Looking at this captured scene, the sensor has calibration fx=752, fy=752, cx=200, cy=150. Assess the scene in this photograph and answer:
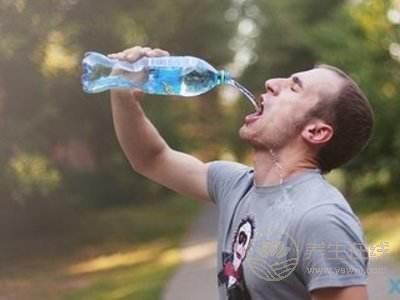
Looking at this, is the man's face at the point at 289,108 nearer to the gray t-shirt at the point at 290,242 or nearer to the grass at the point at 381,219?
the gray t-shirt at the point at 290,242

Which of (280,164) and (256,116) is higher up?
(256,116)

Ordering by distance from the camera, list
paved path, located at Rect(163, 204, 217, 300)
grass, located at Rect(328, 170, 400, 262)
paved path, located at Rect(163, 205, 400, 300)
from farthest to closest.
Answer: grass, located at Rect(328, 170, 400, 262) < paved path, located at Rect(163, 204, 217, 300) < paved path, located at Rect(163, 205, 400, 300)

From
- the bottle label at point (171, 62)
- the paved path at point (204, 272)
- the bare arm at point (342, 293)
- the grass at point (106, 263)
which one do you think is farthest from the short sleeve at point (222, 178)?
the grass at point (106, 263)

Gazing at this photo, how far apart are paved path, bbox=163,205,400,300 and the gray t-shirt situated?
1267 millimetres

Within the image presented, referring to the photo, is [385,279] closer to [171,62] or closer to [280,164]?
[171,62]

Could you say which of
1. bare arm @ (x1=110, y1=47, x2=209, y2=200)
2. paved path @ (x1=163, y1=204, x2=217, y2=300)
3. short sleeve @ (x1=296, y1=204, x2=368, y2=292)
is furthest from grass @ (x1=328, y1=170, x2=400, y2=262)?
short sleeve @ (x1=296, y1=204, x2=368, y2=292)

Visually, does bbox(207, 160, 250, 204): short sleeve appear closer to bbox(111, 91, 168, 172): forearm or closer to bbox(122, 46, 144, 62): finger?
bbox(111, 91, 168, 172): forearm

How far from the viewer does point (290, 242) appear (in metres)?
1.22

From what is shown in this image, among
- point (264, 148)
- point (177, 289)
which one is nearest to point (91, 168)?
point (177, 289)

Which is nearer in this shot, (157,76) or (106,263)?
(157,76)

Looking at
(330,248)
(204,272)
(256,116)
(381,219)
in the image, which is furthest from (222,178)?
(381,219)

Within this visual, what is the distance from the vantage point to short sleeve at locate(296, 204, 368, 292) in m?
1.16

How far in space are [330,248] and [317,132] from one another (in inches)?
10.7

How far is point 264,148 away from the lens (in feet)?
4.62
